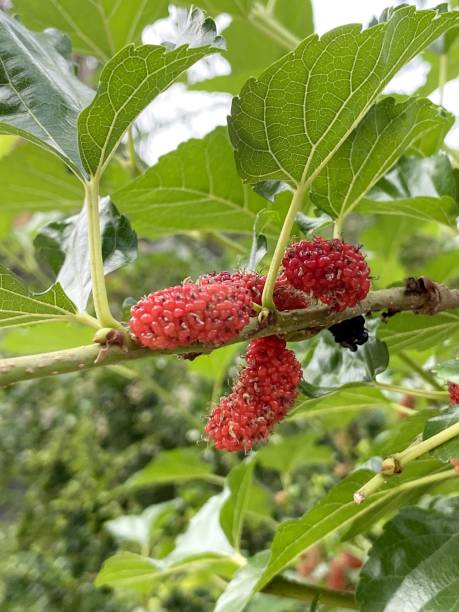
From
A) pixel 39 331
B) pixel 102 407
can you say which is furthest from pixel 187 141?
pixel 102 407

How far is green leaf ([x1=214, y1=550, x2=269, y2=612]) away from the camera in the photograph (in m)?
0.58

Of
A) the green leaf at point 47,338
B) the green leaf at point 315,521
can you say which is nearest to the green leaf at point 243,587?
the green leaf at point 315,521

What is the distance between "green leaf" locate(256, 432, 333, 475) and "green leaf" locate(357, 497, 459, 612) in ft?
2.64

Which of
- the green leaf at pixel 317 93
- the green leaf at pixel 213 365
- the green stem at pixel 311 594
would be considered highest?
the green leaf at pixel 317 93

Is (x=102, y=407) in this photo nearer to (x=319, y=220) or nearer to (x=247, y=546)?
(x=247, y=546)

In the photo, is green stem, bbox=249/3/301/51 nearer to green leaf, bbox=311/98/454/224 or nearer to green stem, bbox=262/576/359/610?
green leaf, bbox=311/98/454/224

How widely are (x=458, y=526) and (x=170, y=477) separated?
3.13 feet

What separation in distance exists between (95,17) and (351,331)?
1.99ft

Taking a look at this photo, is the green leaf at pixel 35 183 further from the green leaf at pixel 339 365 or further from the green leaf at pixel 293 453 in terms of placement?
the green leaf at pixel 293 453

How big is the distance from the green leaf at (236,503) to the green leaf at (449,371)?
0.44 metres

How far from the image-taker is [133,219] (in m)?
0.80

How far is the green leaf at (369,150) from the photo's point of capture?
0.50 metres

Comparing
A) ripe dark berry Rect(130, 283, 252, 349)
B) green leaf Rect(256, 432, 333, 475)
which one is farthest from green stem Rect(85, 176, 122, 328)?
green leaf Rect(256, 432, 333, 475)

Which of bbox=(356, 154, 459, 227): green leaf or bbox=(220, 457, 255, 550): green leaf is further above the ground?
bbox=(356, 154, 459, 227): green leaf
